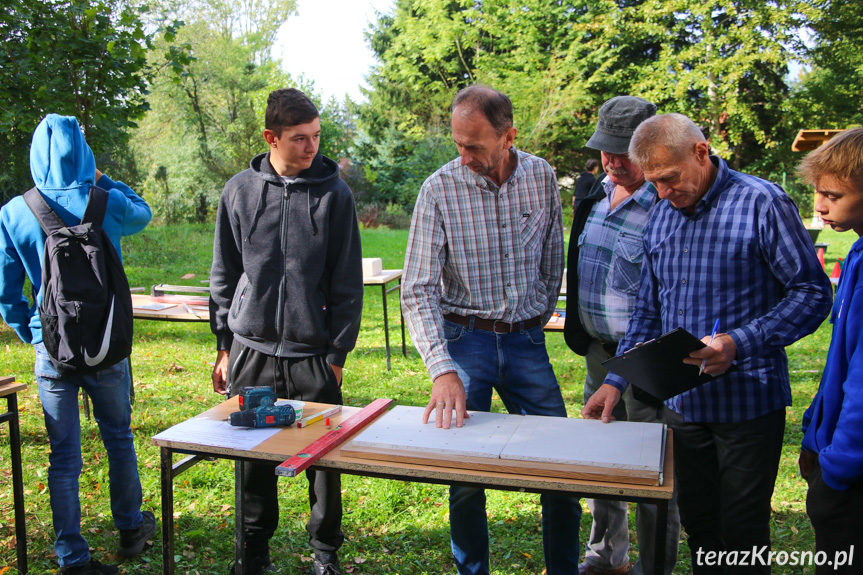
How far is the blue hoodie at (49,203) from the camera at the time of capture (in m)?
2.90

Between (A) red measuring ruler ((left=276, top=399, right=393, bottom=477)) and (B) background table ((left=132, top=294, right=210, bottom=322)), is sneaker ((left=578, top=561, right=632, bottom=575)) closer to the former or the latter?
(A) red measuring ruler ((left=276, top=399, right=393, bottom=477))

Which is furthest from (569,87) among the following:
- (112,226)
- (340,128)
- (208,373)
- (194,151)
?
(112,226)

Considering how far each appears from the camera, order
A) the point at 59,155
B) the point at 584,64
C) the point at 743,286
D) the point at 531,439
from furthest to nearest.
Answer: the point at 584,64, the point at 59,155, the point at 743,286, the point at 531,439

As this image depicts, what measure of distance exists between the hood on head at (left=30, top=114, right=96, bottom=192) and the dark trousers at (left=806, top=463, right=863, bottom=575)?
3.05 meters

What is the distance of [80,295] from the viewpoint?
288 cm

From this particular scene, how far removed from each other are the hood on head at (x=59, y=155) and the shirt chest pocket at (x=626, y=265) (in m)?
2.34

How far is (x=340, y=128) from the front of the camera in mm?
23953

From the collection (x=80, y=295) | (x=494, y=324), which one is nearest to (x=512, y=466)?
(x=494, y=324)

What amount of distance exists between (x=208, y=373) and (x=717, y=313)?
5.34 meters

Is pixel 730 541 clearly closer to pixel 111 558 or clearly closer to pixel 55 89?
pixel 111 558

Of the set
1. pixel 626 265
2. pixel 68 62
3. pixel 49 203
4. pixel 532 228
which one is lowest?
pixel 626 265

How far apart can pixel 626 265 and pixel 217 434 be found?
66.7 inches

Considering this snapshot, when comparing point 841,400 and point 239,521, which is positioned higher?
point 841,400

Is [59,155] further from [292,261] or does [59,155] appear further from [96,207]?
[292,261]
